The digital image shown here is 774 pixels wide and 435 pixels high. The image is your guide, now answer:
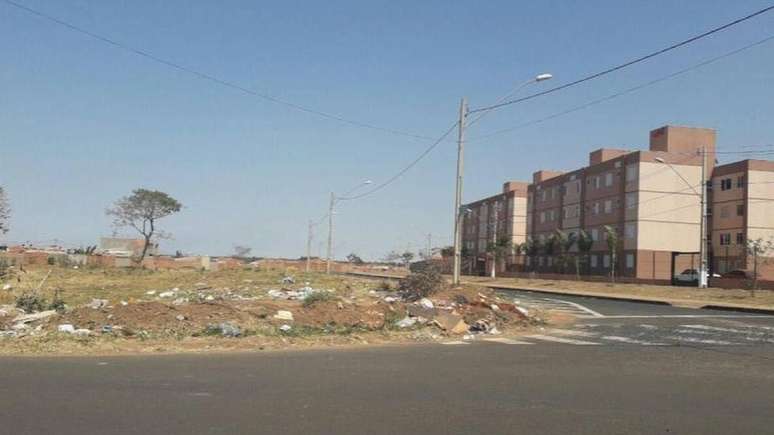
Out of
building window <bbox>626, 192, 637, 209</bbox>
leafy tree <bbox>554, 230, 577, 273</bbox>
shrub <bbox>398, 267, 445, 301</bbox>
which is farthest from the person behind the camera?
leafy tree <bbox>554, 230, 577, 273</bbox>

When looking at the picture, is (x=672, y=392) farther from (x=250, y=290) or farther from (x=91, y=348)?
(x=250, y=290)

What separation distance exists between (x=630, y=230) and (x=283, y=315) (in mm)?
65386

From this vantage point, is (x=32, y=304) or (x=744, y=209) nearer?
(x=32, y=304)

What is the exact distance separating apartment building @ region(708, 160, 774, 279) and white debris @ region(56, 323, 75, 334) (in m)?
69.3

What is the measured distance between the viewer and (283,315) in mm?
18781

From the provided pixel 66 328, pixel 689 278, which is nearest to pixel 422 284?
pixel 66 328

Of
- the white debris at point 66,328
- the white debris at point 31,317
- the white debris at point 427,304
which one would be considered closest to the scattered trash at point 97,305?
the white debris at point 31,317

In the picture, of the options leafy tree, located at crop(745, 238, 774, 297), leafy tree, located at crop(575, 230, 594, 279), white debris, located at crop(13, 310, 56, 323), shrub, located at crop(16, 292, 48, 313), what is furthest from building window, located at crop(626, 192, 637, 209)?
white debris, located at crop(13, 310, 56, 323)

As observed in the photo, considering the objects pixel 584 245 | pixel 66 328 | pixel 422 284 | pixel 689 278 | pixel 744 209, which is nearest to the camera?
pixel 66 328

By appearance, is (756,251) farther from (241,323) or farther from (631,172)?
(241,323)

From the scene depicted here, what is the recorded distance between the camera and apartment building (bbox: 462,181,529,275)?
392ft

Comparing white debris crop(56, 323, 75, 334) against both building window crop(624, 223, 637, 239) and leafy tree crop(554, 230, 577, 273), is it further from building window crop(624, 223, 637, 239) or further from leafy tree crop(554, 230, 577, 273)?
leafy tree crop(554, 230, 577, 273)

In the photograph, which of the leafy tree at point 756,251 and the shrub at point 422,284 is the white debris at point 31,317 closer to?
the shrub at point 422,284

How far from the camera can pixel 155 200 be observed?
87.9 meters
